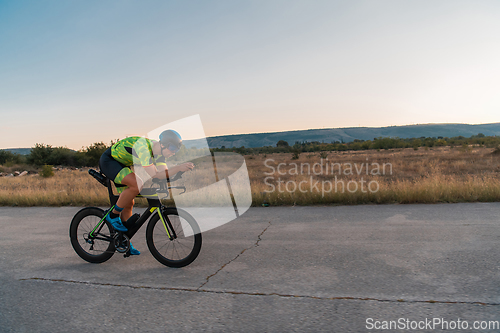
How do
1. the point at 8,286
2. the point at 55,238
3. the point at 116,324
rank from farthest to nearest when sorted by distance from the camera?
the point at 55,238, the point at 8,286, the point at 116,324

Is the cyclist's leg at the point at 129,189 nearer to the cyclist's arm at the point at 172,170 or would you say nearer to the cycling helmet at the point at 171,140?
the cyclist's arm at the point at 172,170

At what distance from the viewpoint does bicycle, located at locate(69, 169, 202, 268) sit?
4.40m

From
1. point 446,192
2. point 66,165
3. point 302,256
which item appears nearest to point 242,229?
point 302,256

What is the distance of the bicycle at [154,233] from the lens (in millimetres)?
4398

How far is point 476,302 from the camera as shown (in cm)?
312

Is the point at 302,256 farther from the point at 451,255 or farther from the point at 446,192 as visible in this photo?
the point at 446,192

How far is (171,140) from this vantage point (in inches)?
165

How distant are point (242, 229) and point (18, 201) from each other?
30.9 ft

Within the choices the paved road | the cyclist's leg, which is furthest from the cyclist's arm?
the paved road

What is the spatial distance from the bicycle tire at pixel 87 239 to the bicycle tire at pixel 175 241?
31.7 inches

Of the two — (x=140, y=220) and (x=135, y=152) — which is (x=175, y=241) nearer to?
(x=140, y=220)

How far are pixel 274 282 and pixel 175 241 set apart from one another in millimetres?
1481

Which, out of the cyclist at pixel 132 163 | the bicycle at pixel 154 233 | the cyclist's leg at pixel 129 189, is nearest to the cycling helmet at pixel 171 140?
the cyclist at pixel 132 163

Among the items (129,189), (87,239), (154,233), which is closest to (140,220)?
(154,233)
